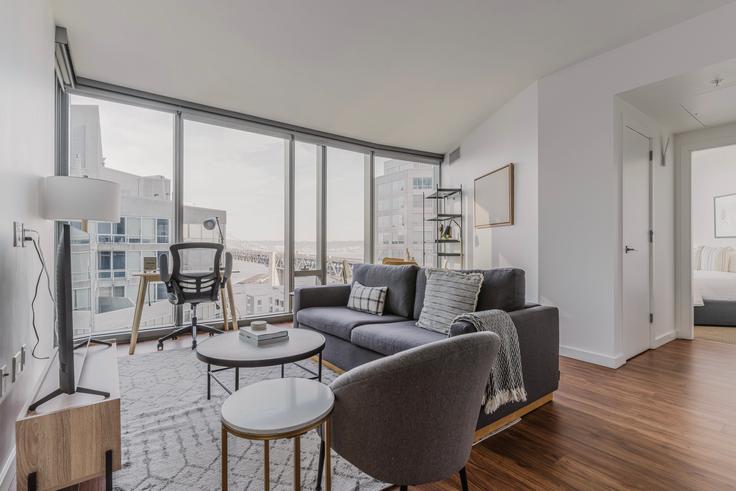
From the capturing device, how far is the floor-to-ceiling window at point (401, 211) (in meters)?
5.49

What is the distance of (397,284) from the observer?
304 centimetres

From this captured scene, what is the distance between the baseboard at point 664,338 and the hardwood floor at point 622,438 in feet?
2.25

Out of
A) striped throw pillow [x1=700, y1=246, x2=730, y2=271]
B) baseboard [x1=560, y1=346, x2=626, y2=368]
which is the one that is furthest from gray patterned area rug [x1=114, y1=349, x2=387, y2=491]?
striped throw pillow [x1=700, y1=246, x2=730, y2=271]

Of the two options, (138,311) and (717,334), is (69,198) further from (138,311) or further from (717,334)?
(717,334)

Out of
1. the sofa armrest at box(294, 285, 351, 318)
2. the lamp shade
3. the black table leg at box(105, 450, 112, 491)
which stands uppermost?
the lamp shade

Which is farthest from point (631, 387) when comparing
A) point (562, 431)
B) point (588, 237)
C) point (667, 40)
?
point (667, 40)

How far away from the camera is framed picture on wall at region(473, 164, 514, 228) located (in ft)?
13.6

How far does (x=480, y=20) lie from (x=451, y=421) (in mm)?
3050

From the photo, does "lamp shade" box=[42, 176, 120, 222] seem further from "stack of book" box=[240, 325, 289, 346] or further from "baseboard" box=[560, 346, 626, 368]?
"baseboard" box=[560, 346, 626, 368]

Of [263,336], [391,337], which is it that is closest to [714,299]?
[391,337]

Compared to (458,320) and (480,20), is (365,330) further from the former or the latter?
(480,20)

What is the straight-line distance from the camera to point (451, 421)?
112 cm

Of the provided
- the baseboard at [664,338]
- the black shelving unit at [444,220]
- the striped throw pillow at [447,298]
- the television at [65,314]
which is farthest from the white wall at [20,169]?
the baseboard at [664,338]

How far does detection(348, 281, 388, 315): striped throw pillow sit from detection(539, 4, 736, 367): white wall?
1690 mm
